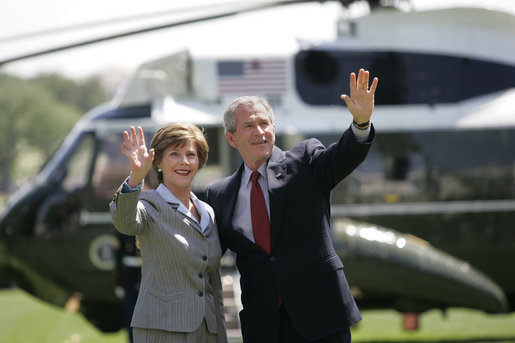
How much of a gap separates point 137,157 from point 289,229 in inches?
23.7

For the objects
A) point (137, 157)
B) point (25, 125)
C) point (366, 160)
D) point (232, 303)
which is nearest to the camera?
point (137, 157)

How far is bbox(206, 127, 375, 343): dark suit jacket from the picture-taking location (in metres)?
2.40

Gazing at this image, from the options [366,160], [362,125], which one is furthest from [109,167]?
[362,125]

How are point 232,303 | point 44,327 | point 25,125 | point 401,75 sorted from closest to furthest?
point 232,303, point 401,75, point 44,327, point 25,125

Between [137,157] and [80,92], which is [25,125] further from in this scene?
[137,157]

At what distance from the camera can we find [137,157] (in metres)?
2.29

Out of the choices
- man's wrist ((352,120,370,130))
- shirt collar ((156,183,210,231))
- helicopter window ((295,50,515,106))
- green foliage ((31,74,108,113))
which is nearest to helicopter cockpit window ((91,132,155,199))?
helicopter window ((295,50,515,106))

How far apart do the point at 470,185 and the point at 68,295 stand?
3.71 m

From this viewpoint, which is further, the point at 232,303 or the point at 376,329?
the point at 376,329

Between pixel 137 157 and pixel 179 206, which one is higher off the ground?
pixel 137 157

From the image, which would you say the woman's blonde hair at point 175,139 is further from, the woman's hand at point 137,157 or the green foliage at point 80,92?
the green foliage at point 80,92

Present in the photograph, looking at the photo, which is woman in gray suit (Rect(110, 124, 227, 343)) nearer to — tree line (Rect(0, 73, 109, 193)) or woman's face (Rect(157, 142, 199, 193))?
woman's face (Rect(157, 142, 199, 193))

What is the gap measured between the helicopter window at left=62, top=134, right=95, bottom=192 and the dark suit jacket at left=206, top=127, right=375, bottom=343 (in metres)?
3.84

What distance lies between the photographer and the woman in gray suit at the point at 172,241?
229cm
